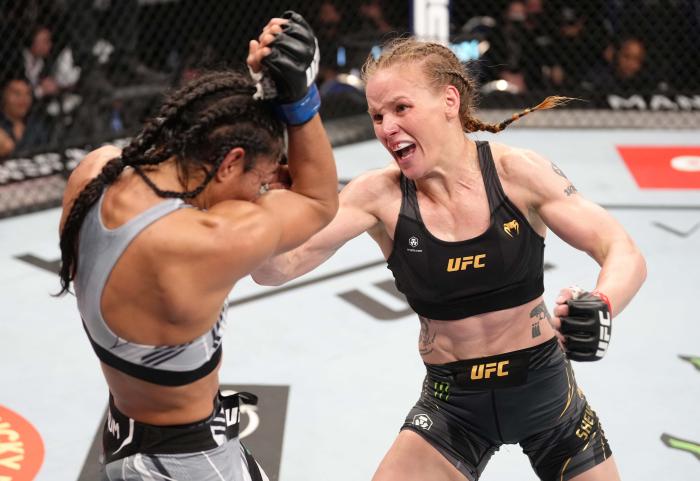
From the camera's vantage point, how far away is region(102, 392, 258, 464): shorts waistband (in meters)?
1.90

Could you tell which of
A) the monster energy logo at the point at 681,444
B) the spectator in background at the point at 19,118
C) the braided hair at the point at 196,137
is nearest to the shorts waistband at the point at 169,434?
the braided hair at the point at 196,137

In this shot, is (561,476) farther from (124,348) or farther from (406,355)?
(406,355)

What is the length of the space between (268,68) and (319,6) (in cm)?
600

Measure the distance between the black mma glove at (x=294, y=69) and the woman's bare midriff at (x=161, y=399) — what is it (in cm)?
55

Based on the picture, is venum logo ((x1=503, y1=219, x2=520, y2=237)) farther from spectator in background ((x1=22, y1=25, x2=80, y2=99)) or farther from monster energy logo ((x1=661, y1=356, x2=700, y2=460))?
spectator in background ((x1=22, y1=25, x2=80, y2=99))

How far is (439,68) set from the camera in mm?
2486

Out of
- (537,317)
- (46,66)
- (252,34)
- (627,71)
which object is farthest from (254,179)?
(627,71)

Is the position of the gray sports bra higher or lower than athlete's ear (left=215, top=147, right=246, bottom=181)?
lower

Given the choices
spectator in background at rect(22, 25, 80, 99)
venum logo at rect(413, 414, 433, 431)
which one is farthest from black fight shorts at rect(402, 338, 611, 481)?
spectator in background at rect(22, 25, 80, 99)

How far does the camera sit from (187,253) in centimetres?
170

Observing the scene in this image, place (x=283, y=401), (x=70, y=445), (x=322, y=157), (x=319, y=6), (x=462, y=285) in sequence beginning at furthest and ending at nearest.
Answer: (x=319, y=6) < (x=283, y=401) < (x=70, y=445) < (x=462, y=285) < (x=322, y=157)

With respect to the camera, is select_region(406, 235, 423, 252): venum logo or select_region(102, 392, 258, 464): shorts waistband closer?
select_region(102, 392, 258, 464): shorts waistband

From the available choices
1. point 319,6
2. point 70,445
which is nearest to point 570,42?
point 319,6

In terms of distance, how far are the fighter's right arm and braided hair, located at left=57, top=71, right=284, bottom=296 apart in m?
0.72
